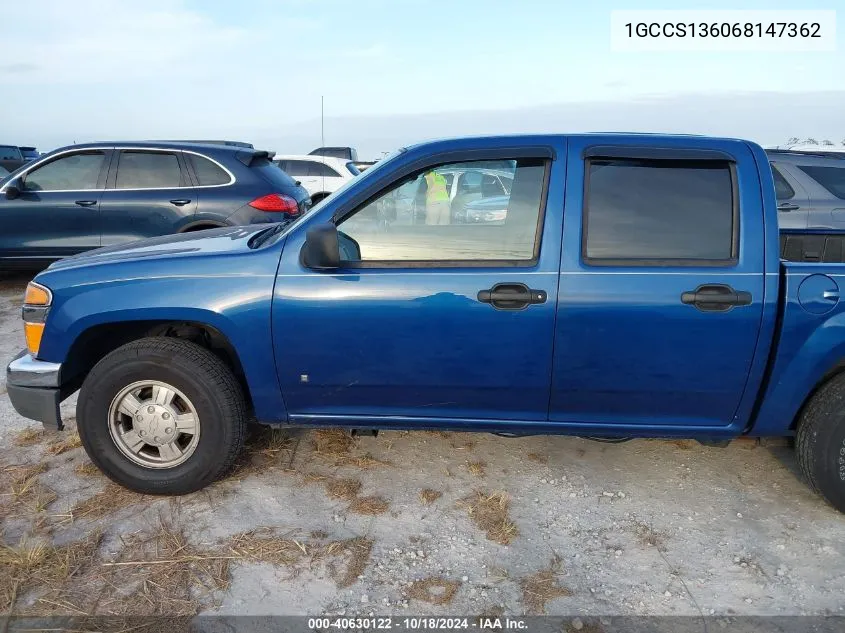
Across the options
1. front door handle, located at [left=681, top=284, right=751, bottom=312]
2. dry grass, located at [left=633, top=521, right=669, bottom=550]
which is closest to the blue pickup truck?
front door handle, located at [left=681, top=284, right=751, bottom=312]

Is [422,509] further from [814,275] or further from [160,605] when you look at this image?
[814,275]

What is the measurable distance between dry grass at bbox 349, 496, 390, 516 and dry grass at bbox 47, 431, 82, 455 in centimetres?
177

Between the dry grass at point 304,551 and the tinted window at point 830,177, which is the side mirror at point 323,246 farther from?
the tinted window at point 830,177

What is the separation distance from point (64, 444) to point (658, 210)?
3.53m

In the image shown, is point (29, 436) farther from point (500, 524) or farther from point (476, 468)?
point (500, 524)

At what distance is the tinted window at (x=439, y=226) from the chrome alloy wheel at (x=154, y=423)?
113 centimetres

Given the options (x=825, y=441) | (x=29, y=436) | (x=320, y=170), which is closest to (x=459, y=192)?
(x=825, y=441)

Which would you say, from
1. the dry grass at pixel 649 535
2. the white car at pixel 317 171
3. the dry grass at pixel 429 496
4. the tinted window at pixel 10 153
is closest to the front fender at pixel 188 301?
the dry grass at pixel 429 496

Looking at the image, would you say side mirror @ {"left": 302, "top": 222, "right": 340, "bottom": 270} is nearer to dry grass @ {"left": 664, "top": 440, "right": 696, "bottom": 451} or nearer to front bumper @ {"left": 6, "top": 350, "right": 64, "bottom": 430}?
front bumper @ {"left": 6, "top": 350, "right": 64, "bottom": 430}

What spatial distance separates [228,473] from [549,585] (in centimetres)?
177

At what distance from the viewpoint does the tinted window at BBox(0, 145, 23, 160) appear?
19.6 metres

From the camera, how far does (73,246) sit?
6.98 metres

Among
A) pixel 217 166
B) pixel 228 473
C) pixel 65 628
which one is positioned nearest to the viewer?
pixel 65 628

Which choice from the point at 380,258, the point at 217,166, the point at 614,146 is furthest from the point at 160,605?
the point at 217,166
